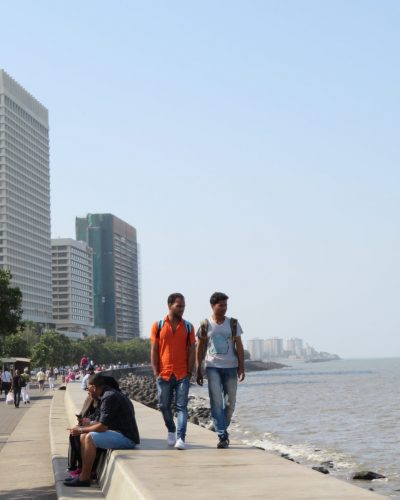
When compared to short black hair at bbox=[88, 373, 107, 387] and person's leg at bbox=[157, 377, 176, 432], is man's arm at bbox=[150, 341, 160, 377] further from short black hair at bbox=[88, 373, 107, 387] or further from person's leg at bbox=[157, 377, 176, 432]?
short black hair at bbox=[88, 373, 107, 387]

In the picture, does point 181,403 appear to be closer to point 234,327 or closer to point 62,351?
point 234,327

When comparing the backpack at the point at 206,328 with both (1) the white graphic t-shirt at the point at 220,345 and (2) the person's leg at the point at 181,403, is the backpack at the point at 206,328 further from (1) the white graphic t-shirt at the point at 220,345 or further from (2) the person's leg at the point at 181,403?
(2) the person's leg at the point at 181,403

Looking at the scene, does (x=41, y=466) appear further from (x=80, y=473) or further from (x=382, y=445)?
(x=382, y=445)

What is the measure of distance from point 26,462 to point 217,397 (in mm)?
4421

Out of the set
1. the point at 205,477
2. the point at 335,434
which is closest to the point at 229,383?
the point at 205,477

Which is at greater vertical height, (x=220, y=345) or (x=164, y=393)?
(x=220, y=345)

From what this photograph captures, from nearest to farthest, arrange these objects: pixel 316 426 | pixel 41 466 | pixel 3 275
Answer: pixel 41 466, pixel 316 426, pixel 3 275

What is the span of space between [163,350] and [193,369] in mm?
418

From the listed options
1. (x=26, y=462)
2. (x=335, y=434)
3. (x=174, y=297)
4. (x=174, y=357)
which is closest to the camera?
(x=174, y=297)

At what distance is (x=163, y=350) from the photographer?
10.8 m

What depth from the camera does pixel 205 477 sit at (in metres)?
8.01

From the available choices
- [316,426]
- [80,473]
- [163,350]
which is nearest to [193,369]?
[163,350]

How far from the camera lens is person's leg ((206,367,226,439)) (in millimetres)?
10961

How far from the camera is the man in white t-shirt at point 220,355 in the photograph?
1089 centimetres
